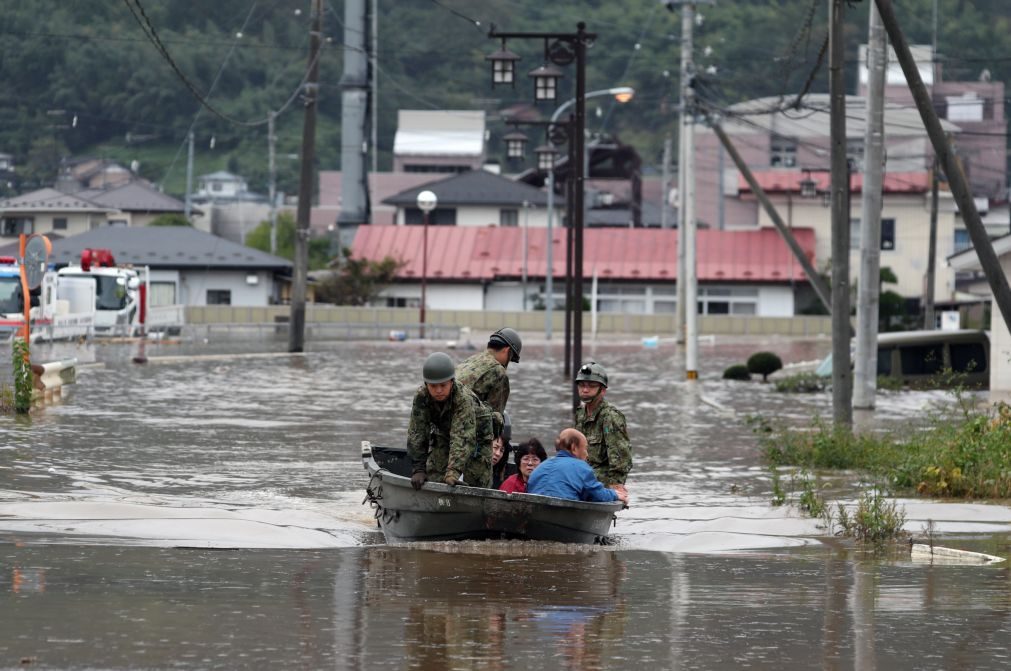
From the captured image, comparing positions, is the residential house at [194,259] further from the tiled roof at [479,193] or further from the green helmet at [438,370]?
the green helmet at [438,370]

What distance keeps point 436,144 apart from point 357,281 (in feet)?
152

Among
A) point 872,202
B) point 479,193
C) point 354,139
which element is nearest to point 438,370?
point 872,202

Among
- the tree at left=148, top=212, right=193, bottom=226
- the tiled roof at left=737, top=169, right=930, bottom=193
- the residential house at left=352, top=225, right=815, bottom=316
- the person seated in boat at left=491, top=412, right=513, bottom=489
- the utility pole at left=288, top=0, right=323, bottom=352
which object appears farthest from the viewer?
the tree at left=148, top=212, right=193, bottom=226

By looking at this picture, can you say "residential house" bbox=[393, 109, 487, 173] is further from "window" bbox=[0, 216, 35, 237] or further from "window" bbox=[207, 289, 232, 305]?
"window" bbox=[207, 289, 232, 305]

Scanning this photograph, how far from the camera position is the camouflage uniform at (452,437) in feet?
41.9

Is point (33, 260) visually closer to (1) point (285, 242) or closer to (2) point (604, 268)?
(2) point (604, 268)

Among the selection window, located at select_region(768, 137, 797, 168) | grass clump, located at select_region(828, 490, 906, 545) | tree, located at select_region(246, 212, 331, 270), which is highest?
window, located at select_region(768, 137, 797, 168)

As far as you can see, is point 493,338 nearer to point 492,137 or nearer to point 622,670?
point 622,670

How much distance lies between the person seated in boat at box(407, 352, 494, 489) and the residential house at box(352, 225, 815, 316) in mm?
67900

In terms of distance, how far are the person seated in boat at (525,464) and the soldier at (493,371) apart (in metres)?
0.44

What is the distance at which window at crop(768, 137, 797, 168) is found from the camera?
104 metres

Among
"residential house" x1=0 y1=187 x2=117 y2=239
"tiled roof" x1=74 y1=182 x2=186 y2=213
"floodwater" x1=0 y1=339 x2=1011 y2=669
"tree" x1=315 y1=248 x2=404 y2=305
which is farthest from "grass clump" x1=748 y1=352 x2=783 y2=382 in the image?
"tiled roof" x1=74 y1=182 x2=186 y2=213

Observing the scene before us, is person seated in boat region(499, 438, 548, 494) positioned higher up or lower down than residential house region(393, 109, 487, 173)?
lower down

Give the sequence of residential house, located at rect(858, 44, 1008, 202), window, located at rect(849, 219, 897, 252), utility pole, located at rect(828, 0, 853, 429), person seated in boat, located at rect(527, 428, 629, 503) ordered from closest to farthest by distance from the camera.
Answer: person seated in boat, located at rect(527, 428, 629, 503)
utility pole, located at rect(828, 0, 853, 429)
window, located at rect(849, 219, 897, 252)
residential house, located at rect(858, 44, 1008, 202)
